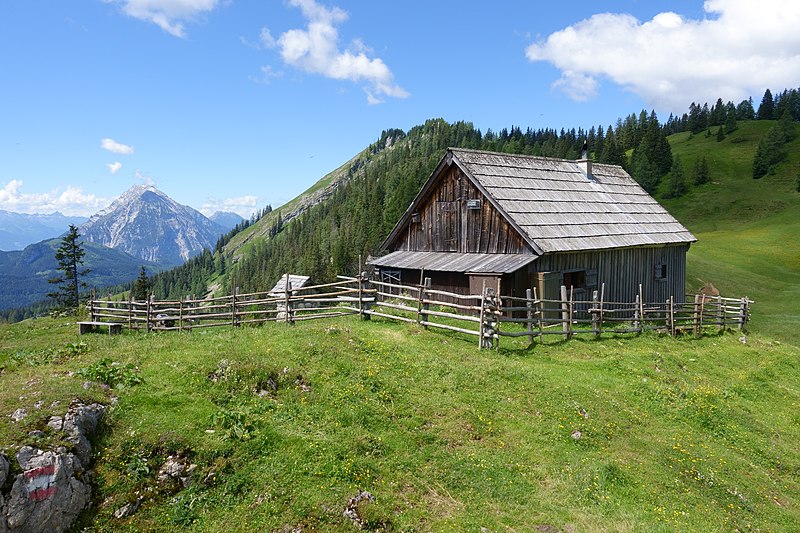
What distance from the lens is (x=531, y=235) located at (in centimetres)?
2209

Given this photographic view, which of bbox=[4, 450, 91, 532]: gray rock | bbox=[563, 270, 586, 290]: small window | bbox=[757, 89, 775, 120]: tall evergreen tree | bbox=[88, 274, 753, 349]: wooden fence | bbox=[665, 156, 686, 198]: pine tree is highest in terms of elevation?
bbox=[757, 89, 775, 120]: tall evergreen tree

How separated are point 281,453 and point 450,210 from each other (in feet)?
59.3

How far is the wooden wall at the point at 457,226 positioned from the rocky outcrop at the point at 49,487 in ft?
58.9

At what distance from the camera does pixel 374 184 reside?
142m

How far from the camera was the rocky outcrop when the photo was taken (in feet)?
25.0

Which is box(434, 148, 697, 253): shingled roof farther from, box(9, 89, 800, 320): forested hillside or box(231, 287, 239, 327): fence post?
box(9, 89, 800, 320): forested hillside

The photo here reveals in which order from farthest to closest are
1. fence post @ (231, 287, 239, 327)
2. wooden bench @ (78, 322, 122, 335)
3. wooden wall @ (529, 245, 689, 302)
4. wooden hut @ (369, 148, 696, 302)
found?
wooden wall @ (529, 245, 689, 302) < wooden hut @ (369, 148, 696, 302) < fence post @ (231, 287, 239, 327) < wooden bench @ (78, 322, 122, 335)

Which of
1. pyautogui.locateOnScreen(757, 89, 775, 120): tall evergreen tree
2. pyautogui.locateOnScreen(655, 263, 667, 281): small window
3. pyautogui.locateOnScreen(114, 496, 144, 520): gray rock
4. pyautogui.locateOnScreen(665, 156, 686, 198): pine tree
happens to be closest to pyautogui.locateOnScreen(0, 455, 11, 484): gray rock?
pyautogui.locateOnScreen(114, 496, 144, 520): gray rock

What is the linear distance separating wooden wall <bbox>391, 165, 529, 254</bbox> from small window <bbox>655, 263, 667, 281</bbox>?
10.5 metres

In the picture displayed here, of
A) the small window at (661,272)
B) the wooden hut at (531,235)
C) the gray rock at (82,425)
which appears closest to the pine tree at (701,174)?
the wooden hut at (531,235)

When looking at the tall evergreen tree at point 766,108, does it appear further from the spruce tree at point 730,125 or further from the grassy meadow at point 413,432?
the grassy meadow at point 413,432

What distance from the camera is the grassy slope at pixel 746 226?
39.5 metres

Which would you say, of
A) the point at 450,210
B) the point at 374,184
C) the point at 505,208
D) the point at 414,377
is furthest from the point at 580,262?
the point at 374,184

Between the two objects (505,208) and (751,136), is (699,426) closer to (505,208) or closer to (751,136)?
(505,208)
